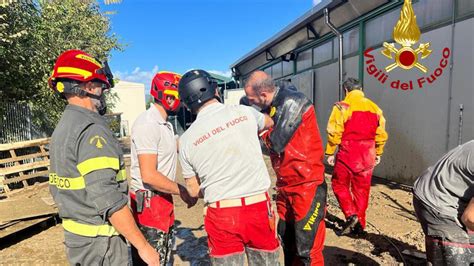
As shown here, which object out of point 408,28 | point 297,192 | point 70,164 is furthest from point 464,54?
point 70,164

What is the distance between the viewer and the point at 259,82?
9.82ft

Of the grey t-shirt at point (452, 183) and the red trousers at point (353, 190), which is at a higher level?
the grey t-shirt at point (452, 183)

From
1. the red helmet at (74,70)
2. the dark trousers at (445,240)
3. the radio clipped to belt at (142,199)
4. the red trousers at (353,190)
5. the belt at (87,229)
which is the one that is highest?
the red helmet at (74,70)

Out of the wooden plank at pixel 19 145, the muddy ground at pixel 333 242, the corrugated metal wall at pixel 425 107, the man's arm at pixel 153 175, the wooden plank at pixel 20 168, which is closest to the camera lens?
the man's arm at pixel 153 175

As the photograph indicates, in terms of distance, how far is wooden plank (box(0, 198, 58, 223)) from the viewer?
16.8 ft

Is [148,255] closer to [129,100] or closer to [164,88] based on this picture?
[164,88]

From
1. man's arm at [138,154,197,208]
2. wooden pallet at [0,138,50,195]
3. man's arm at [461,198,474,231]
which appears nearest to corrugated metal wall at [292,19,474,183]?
man's arm at [461,198,474,231]

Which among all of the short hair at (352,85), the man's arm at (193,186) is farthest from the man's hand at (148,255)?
the short hair at (352,85)

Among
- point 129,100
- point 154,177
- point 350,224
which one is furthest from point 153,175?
point 129,100

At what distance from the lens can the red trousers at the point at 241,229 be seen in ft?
6.93

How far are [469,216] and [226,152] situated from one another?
4.89 feet

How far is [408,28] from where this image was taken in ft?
17.1

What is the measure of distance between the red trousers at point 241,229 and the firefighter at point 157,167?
1.52 ft

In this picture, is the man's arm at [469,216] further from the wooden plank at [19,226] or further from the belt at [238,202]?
the wooden plank at [19,226]
